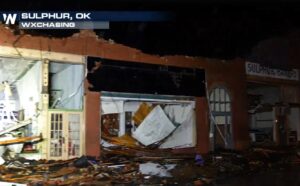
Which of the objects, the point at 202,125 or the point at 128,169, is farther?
the point at 202,125

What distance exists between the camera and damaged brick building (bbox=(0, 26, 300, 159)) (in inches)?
328

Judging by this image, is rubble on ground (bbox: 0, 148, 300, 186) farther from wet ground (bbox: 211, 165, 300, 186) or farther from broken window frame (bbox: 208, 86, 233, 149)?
broken window frame (bbox: 208, 86, 233, 149)

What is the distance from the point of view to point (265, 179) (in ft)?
27.6

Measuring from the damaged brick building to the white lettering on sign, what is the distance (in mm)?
31

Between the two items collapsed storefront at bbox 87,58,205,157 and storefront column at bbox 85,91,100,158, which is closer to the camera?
storefront column at bbox 85,91,100,158

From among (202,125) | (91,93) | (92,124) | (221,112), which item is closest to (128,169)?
(92,124)

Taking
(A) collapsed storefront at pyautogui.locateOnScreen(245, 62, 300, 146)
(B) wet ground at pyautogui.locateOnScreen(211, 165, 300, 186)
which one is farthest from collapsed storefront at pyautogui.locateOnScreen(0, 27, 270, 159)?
(B) wet ground at pyautogui.locateOnScreen(211, 165, 300, 186)

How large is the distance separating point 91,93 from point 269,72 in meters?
5.60

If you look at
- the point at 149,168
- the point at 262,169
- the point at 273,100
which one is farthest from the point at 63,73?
the point at 273,100

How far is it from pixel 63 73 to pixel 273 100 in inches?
256

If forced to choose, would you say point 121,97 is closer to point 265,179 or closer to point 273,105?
point 265,179

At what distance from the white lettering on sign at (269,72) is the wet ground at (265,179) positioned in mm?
3087

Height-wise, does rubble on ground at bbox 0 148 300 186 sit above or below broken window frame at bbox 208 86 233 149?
below

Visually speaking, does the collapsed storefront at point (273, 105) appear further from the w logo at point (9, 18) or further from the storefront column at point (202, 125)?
the w logo at point (9, 18)
